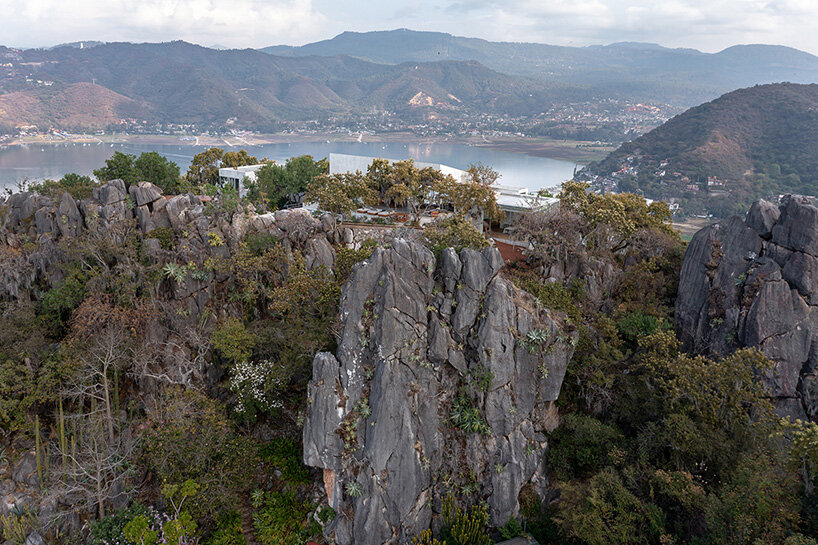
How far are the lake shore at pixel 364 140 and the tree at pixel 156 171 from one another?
10711 cm

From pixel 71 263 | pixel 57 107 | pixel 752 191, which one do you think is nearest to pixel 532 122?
pixel 752 191

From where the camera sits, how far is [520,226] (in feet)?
87.6

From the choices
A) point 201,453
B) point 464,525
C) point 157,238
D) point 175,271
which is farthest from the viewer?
point 157,238

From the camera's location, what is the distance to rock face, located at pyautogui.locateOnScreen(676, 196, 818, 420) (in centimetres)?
1903

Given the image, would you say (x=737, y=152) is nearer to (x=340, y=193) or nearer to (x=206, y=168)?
(x=340, y=193)

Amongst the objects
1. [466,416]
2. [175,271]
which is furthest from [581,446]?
[175,271]

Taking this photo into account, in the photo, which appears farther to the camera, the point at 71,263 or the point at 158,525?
the point at 71,263

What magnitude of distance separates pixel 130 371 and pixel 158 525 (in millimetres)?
9845

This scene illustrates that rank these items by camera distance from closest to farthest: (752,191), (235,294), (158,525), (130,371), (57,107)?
(158,525)
(130,371)
(235,294)
(752,191)
(57,107)

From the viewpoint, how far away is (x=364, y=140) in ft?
547

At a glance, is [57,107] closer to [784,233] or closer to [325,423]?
[325,423]

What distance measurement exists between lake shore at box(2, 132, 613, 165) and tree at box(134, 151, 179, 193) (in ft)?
351

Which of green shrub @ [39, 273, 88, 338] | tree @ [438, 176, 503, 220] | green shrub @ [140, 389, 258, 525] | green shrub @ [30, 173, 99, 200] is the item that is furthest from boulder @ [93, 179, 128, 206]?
tree @ [438, 176, 503, 220]

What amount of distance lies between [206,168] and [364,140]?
128 metres
